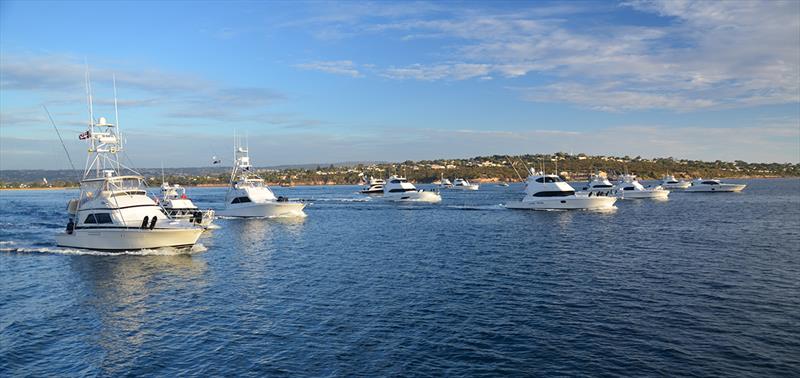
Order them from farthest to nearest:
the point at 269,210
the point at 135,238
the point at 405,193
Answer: the point at 405,193
the point at 269,210
the point at 135,238

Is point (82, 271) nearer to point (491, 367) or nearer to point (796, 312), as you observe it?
point (491, 367)

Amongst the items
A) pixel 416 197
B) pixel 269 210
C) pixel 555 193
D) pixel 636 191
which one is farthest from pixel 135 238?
pixel 636 191

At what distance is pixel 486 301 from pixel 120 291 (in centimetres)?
1882

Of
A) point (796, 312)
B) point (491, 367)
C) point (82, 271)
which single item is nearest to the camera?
point (491, 367)

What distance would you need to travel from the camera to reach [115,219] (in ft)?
124

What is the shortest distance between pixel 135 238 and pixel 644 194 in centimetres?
9698

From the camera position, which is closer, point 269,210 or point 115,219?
point 115,219

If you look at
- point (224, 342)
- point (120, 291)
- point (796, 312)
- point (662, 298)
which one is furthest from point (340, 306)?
point (796, 312)

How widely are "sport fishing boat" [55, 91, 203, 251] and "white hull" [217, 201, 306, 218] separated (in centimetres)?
2814

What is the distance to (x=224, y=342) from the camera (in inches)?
719

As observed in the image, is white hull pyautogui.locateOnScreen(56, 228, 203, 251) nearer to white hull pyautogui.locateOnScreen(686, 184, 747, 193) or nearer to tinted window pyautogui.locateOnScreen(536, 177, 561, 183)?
tinted window pyautogui.locateOnScreen(536, 177, 561, 183)

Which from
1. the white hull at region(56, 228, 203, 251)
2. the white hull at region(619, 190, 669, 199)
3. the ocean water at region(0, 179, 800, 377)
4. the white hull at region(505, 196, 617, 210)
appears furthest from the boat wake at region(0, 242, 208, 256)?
the white hull at region(619, 190, 669, 199)

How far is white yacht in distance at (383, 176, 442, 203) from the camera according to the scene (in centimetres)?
10900

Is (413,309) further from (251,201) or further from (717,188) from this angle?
(717,188)
